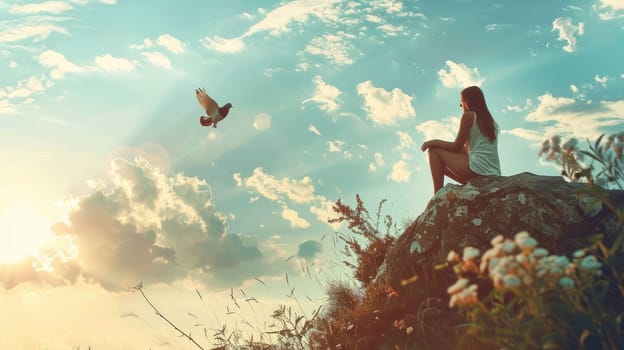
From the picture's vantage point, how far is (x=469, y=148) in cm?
712

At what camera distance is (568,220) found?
227 inches

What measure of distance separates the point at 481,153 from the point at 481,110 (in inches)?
21.5

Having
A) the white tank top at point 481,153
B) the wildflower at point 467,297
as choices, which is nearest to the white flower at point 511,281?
the wildflower at point 467,297

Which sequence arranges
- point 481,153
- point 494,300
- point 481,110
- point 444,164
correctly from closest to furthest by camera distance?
1. point 494,300
2. point 481,153
3. point 481,110
4. point 444,164

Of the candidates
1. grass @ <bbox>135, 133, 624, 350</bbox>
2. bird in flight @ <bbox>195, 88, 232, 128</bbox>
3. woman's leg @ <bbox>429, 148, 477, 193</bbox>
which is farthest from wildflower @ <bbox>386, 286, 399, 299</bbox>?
bird in flight @ <bbox>195, 88, 232, 128</bbox>

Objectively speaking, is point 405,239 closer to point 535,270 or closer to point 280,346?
point 280,346

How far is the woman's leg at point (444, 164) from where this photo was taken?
7098 millimetres

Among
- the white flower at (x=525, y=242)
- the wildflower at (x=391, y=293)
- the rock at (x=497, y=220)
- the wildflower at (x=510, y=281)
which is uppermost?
the rock at (x=497, y=220)

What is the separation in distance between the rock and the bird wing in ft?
17.1

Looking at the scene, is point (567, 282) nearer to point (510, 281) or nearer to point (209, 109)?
point (510, 281)

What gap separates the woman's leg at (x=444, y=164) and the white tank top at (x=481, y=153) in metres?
0.14

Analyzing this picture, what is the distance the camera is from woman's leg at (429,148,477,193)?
7098 millimetres

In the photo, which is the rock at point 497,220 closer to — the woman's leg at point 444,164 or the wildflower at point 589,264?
the woman's leg at point 444,164

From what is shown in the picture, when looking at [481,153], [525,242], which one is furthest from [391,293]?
[525,242]
